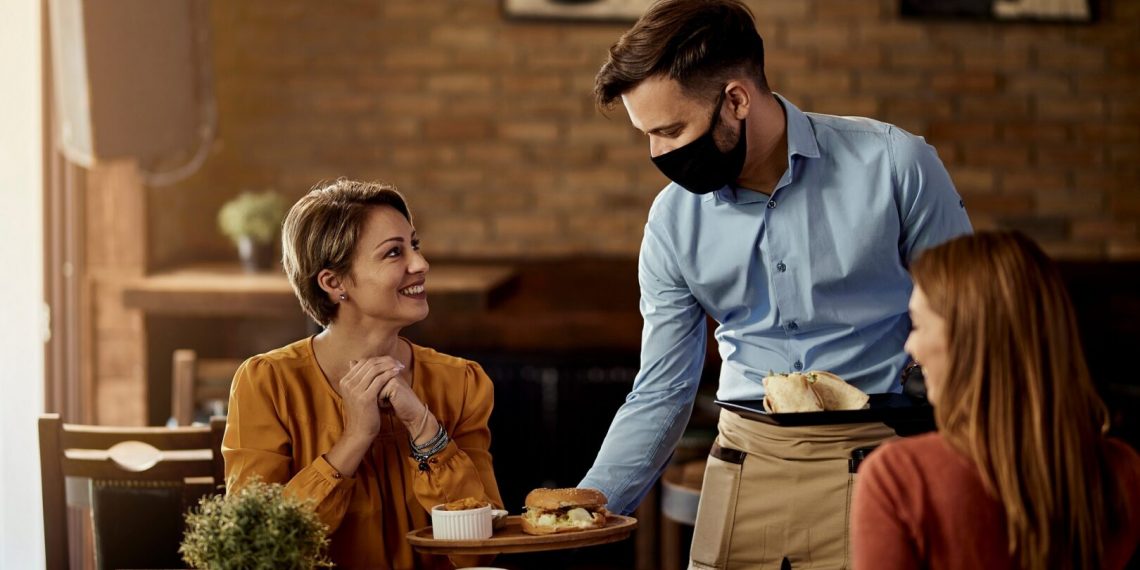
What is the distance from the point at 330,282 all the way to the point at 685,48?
72cm

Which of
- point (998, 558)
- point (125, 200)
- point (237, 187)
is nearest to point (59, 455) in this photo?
point (998, 558)

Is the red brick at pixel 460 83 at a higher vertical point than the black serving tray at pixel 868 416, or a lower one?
higher

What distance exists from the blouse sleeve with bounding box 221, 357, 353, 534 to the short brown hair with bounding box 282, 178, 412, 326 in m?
0.16

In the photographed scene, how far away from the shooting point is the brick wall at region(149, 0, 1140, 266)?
5.07 meters

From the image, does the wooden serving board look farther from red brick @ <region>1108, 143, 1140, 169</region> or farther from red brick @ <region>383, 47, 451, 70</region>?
red brick @ <region>1108, 143, 1140, 169</region>

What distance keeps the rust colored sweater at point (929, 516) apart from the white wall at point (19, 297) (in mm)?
2681

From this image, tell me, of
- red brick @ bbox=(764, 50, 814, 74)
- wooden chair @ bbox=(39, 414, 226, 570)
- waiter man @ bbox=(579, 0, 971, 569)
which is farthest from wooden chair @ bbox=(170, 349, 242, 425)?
red brick @ bbox=(764, 50, 814, 74)

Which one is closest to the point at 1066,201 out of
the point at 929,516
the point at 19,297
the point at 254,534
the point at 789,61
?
the point at 789,61

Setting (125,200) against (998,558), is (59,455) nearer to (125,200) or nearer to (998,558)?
(998,558)

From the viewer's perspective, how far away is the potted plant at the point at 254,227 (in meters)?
4.60

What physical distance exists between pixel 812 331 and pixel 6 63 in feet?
8.10

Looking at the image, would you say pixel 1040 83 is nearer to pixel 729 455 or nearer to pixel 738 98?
pixel 738 98

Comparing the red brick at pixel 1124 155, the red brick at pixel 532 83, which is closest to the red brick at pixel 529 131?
the red brick at pixel 532 83

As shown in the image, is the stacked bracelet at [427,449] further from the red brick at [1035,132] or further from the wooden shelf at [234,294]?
the red brick at [1035,132]
